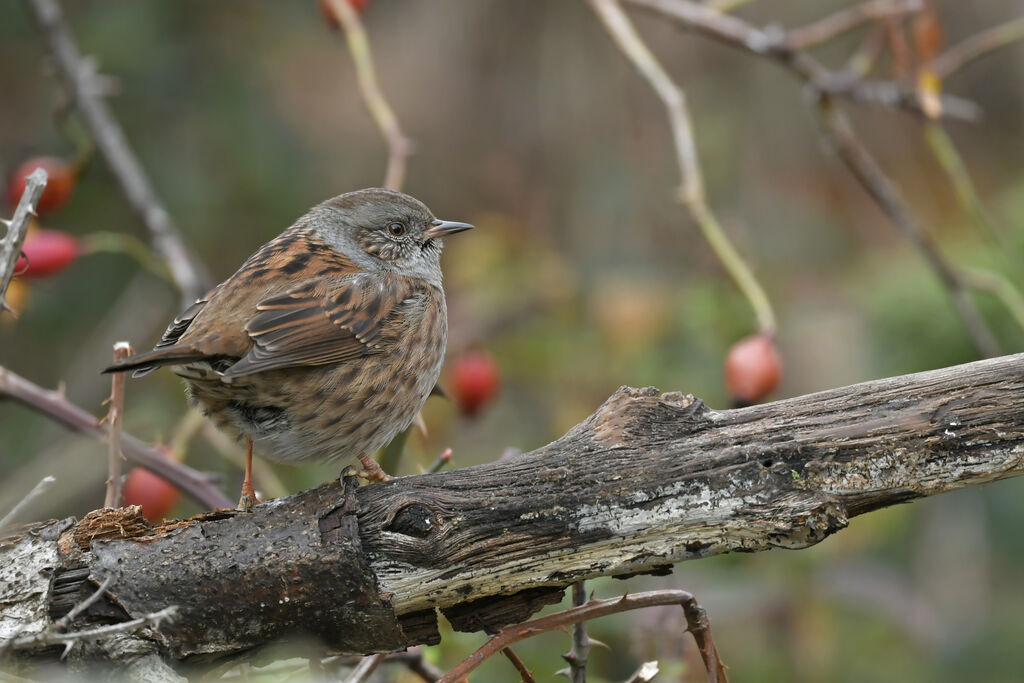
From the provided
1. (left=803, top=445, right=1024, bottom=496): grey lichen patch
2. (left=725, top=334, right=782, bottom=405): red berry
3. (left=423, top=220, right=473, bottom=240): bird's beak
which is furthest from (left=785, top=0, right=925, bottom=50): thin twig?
(left=803, top=445, right=1024, bottom=496): grey lichen patch

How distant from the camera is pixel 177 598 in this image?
2.40m

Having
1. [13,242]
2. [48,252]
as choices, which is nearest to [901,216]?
[13,242]

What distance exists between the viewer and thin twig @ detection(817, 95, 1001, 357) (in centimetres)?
378

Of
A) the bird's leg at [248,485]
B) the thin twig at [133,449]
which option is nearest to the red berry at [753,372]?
the bird's leg at [248,485]

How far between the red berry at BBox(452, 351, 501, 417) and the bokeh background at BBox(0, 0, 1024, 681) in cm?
30

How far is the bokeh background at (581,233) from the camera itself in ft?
16.3

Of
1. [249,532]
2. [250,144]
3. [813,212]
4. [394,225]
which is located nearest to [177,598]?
[249,532]

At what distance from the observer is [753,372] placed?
11.5 ft

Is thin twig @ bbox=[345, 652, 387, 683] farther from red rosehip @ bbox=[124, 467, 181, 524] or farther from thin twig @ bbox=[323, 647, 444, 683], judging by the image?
red rosehip @ bbox=[124, 467, 181, 524]

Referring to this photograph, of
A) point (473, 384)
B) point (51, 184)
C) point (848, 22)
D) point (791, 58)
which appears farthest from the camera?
point (473, 384)

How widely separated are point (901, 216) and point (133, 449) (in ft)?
8.95

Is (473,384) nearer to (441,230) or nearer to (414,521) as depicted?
(441,230)

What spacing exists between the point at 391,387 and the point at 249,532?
0.83 meters

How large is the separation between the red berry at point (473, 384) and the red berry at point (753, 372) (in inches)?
48.6
